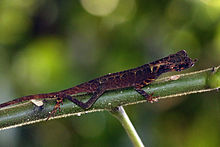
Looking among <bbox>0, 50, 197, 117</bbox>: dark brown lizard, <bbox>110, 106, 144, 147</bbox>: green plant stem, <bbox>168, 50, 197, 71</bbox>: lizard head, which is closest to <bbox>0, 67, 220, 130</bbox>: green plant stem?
<bbox>110, 106, 144, 147</bbox>: green plant stem

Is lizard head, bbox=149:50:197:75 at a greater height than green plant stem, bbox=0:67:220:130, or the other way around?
lizard head, bbox=149:50:197:75

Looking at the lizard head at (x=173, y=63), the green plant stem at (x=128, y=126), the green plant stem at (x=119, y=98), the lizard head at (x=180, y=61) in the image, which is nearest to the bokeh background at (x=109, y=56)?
the lizard head at (x=173, y=63)

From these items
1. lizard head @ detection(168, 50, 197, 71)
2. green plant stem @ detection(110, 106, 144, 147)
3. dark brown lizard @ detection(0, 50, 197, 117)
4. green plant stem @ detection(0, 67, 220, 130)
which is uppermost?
dark brown lizard @ detection(0, 50, 197, 117)

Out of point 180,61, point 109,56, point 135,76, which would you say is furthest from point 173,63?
point 109,56

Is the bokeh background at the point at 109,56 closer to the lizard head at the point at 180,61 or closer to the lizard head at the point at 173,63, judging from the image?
the lizard head at the point at 173,63

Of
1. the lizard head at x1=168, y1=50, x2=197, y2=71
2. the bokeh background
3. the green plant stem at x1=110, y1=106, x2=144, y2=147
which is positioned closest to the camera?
the green plant stem at x1=110, y1=106, x2=144, y2=147

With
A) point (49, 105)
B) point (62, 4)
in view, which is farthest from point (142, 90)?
point (62, 4)

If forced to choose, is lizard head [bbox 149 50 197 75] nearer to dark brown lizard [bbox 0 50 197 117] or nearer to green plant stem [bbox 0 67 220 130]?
dark brown lizard [bbox 0 50 197 117]
